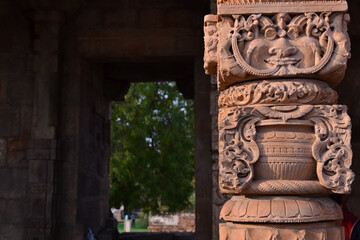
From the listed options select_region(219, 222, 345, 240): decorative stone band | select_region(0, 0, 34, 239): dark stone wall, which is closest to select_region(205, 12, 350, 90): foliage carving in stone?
select_region(219, 222, 345, 240): decorative stone band

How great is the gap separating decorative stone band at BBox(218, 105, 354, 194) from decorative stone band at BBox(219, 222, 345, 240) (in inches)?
7.3

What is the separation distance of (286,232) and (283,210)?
0.11m

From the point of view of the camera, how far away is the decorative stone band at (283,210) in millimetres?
2414

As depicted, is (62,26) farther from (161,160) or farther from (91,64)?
(161,160)

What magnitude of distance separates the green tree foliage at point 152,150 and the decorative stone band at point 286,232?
1301 cm

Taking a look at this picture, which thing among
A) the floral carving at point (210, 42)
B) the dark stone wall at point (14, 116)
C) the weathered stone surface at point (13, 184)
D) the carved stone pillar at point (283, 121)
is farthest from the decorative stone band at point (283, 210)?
the weathered stone surface at point (13, 184)

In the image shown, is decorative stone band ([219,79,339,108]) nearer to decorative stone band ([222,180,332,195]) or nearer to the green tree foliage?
decorative stone band ([222,180,332,195])

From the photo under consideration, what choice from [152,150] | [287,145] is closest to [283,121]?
[287,145]

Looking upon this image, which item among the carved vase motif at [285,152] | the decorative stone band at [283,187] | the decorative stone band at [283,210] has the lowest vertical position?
the decorative stone band at [283,210]

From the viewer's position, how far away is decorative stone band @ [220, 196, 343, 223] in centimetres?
241

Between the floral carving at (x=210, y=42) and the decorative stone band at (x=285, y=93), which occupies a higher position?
the floral carving at (x=210, y=42)

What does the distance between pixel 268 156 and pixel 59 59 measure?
202 inches

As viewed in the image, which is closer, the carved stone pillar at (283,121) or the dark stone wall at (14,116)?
the carved stone pillar at (283,121)

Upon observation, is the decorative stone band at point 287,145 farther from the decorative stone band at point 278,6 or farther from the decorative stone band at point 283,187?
the decorative stone band at point 278,6
